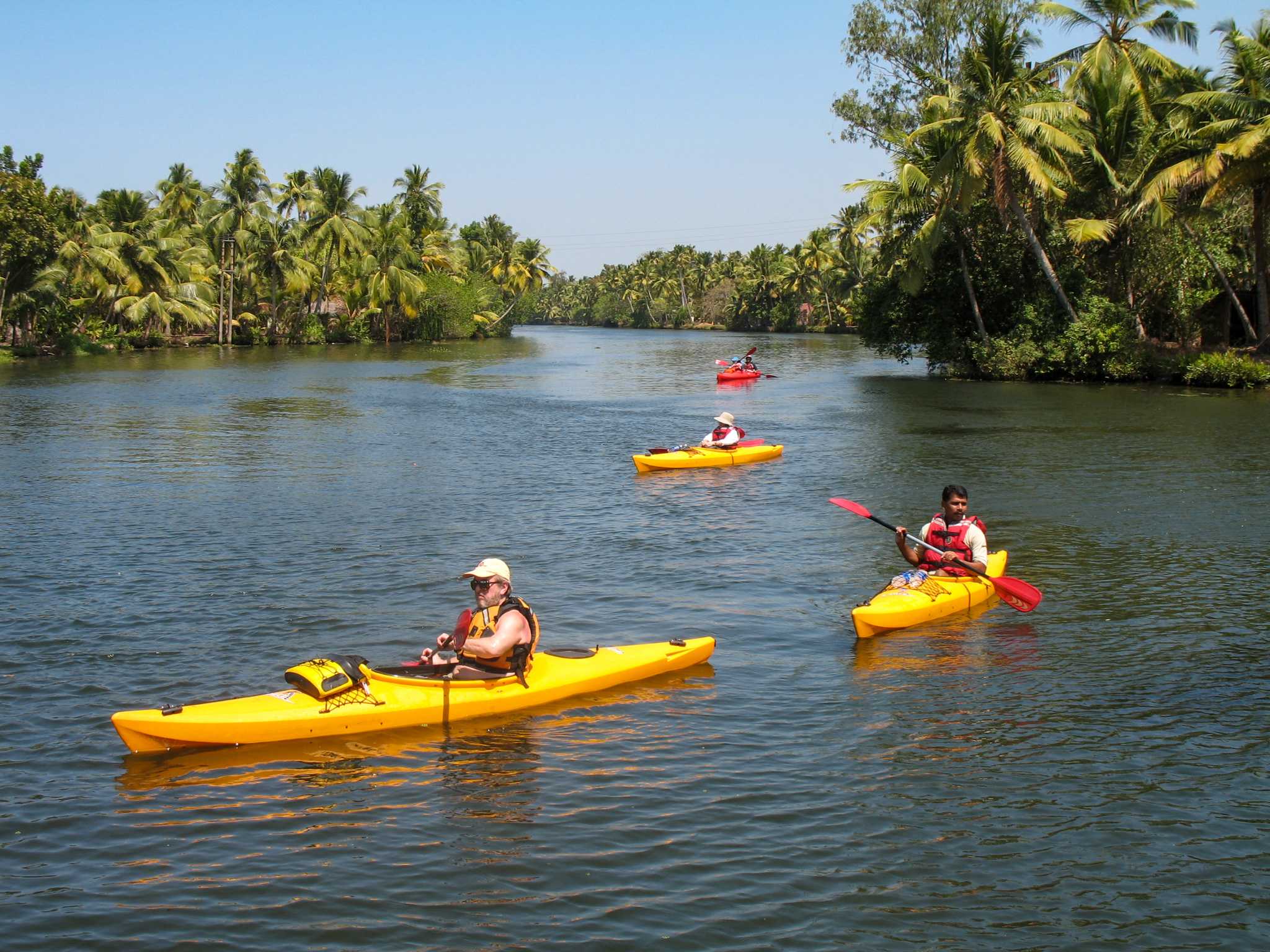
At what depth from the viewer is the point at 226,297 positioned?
72.2m

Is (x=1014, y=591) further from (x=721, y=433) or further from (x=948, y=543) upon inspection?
(x=721, y=433)

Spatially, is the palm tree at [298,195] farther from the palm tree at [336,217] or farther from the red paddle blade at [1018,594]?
the red paddle blade at [1018,594]

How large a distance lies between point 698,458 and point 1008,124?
19501 millimetres

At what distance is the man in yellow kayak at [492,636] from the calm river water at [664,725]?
49 centimetres

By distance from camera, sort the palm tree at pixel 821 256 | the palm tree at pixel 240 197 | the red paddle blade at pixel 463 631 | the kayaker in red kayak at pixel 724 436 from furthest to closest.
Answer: the palm tree at pixel 821 256 < the palm tree at pixel 240 197 < the kayaker in red kayak at pixel 724 436 < the red paddle blade at pixel 463 631

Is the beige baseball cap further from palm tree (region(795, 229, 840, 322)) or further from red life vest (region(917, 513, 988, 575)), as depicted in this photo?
palm tree (region(795, 229, 840, 322))

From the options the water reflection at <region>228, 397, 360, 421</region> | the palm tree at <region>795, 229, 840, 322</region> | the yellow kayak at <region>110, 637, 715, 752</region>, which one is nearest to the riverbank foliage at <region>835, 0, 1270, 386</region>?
the water reflection at <region>228, 397, 360, 421</region>

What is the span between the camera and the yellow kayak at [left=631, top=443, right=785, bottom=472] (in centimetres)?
2220

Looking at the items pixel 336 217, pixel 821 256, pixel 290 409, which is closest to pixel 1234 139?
pixel 290 409

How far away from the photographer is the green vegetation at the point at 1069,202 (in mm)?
33906

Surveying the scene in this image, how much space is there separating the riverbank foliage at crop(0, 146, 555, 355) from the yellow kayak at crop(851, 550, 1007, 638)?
45053mm

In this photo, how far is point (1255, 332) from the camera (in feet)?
133

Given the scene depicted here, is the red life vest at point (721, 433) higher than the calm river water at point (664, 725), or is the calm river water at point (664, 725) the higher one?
the red life vest at point (721, 433)

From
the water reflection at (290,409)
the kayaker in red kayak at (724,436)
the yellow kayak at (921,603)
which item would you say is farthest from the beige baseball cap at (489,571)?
the water reflection at (290,409)
